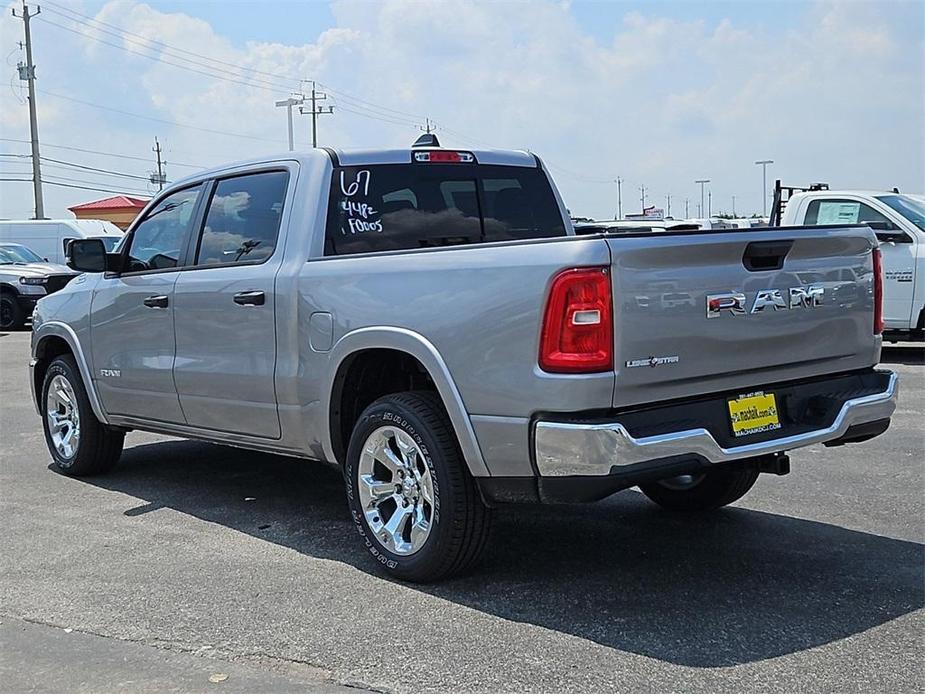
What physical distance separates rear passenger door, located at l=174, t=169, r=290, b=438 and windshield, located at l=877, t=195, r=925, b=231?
8.81 metres

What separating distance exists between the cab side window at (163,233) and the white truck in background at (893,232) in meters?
7.89

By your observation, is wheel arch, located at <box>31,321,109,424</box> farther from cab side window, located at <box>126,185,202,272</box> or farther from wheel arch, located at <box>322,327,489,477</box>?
wheel arch, located at <box>322,327,489,477</box>

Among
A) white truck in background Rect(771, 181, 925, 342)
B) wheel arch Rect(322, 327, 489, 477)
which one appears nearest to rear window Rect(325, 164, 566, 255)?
wheel arch Rect(322, 327, 489, 477)

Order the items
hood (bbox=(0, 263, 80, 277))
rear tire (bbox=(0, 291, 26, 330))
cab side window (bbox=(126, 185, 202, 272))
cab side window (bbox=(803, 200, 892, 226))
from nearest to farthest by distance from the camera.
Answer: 1. cab side window (bbox=(126, 185, 202, 272))
2. cab side window (bbox=(803, 200, 892, 226))
3. rear tire (bbox=(0, 291, 26, 330))
4. hood (bbox=(0, 263, 80, 277))

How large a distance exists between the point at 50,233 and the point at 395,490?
24402 millimetres

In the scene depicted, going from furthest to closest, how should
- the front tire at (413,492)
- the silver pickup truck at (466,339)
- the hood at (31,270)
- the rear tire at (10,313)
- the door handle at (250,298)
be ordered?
1. the hood at (31,270)
2. the rear tire at (10,313)
3. the door handle at (250,298)
4. the front tire at (413,492)
5. the silver pickup truck at (466,339)

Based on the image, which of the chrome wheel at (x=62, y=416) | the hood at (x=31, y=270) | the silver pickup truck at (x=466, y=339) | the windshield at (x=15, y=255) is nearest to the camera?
the silver pickup truck at (x=466, y=339)

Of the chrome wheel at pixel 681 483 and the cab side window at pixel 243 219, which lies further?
the chrome wheel at pixel 681 483

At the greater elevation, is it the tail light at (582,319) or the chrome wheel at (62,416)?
the tail light at (582,319)

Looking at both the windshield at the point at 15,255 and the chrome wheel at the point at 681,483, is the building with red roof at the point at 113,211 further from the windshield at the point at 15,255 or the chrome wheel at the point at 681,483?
the chrome wheel at the point at 681,483

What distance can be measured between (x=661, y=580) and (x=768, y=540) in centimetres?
85

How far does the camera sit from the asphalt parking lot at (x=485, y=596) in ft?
12.7

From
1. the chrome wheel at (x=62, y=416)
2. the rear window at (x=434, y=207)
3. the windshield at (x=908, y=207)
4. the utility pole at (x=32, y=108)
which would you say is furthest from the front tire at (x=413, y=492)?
the utility pole at (x=32, y=108)

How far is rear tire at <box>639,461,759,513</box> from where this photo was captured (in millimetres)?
5695
